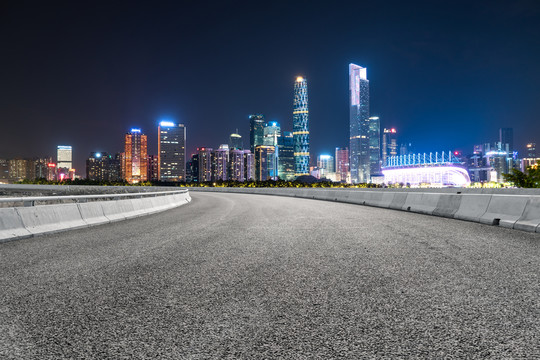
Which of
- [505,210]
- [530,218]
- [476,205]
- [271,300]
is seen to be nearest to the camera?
[271,300]

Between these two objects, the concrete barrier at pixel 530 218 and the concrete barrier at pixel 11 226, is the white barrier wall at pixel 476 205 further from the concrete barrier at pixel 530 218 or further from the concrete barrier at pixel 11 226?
the concrete barrier at pixel 11 226

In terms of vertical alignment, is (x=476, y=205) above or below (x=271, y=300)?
above

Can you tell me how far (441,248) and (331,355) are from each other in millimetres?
5684

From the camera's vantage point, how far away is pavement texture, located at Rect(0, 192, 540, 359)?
3.24 metres

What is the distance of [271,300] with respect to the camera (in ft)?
14.8

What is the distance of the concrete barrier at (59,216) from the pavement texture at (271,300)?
4.01 ft

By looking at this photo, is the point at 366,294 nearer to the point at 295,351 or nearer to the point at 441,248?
the point at 295,351

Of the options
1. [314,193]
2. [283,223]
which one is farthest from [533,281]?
[314,193]

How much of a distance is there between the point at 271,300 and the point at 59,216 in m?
9.15

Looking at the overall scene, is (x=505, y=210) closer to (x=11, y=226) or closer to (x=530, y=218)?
(x=530, y=218)

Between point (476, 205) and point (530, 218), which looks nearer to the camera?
point (530, 218)

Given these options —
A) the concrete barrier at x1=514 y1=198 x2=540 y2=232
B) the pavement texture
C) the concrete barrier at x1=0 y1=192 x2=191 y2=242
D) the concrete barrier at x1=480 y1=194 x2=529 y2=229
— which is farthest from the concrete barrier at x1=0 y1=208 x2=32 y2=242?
the concrete barrier at x1=480 y1=194 x2=529 y2=229

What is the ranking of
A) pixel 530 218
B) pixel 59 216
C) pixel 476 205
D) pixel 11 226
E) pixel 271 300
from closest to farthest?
pixel 271 300 → pixel 11 226 → pixel 530 218 → pixel 59 216 → pixel 476 205

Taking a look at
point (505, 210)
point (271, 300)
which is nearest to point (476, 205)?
point (505, 210)
